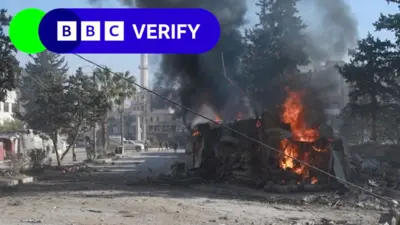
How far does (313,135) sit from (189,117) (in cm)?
1252

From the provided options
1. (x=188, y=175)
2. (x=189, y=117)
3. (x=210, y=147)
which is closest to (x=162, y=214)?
(x=188, y=175)

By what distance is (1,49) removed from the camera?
17.2 meters

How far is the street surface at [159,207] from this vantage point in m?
10.7

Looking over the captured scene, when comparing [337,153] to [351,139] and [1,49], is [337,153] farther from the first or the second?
[351,139]

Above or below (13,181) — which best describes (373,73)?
above

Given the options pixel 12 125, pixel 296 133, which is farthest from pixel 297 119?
pixel 12 125

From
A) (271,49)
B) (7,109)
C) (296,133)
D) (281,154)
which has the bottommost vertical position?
(281,154)

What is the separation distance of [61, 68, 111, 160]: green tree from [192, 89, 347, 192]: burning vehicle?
941 cm

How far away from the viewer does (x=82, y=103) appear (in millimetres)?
25984

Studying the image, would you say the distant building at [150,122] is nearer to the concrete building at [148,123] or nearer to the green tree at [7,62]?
the concrete building at [148,123]

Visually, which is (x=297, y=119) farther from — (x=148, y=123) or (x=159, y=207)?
(x=148, y=123)

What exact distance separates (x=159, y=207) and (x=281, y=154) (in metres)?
6.54

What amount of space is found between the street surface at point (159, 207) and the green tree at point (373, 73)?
13.2 meters

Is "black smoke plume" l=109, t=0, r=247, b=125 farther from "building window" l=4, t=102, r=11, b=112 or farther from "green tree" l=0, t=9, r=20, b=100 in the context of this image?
"building window" l=4, t=102, r=11, b=112
